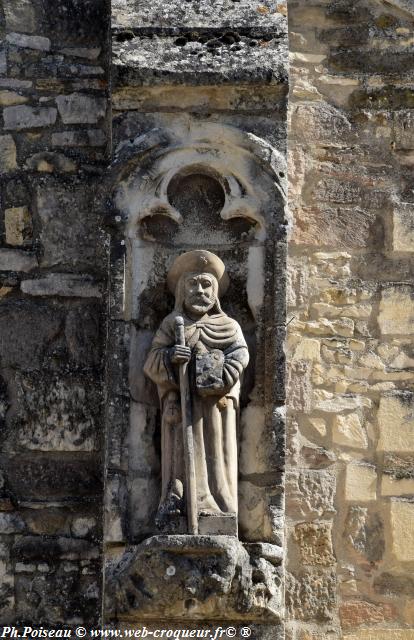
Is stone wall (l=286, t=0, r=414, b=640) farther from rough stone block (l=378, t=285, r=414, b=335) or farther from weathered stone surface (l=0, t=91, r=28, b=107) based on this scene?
weathered stone surface (l=0, t=91, r=28, b=107)

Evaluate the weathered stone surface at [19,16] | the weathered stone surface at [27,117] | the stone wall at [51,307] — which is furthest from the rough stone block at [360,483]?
the weathered stone surface at [19,16]

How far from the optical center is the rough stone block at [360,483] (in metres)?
6.17

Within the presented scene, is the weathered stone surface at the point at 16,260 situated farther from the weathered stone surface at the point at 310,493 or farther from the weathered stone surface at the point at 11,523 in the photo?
the weathered stone surface at the point at 310,493

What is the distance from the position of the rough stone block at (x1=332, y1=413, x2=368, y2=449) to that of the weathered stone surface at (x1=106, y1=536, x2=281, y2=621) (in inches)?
32.3

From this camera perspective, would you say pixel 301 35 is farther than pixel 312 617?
Yes

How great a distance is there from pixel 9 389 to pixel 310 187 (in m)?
1.61

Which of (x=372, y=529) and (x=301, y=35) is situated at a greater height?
(x=301, y=35)

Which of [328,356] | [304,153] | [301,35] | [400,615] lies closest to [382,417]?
[328,356]

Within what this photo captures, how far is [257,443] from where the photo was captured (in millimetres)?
5871

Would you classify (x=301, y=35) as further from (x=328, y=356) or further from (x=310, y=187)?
(x=328, y=356)

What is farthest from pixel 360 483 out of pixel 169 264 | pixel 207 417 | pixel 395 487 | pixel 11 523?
pixel 11 523

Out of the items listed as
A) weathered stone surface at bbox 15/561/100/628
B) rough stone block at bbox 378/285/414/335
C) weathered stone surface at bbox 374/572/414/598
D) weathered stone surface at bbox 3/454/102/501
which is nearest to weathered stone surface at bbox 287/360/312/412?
rough stone block at bbox 378/285/414/335

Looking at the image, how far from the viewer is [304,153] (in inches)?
257

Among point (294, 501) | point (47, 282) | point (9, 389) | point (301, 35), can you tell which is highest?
point (301, 35)
